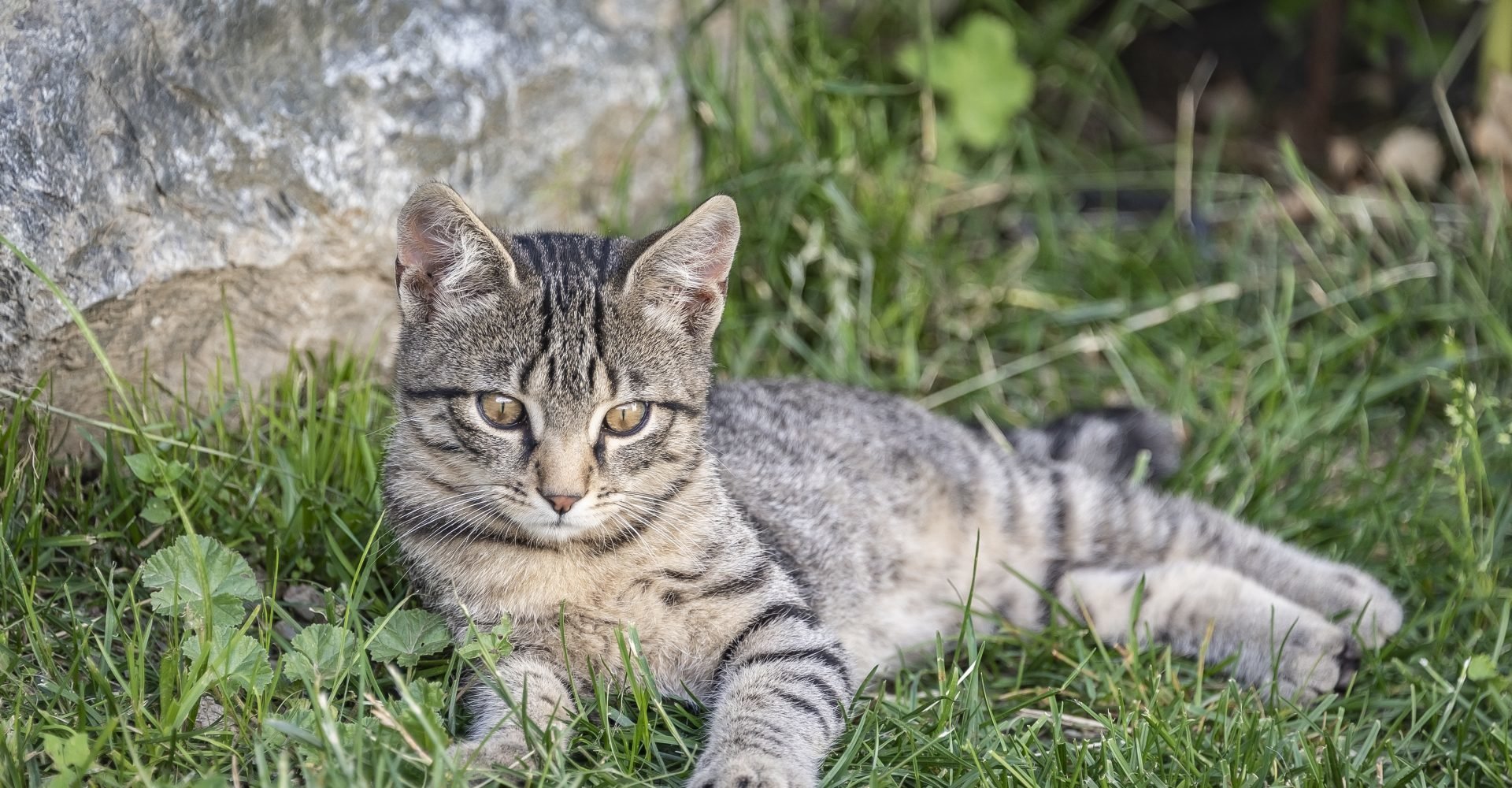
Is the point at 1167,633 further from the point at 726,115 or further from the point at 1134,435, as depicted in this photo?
the point at 726,115

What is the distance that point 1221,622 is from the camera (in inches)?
159

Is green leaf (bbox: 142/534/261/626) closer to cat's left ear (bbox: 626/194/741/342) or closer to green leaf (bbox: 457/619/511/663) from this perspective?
green leaf (bbox: 457/619/511/663)

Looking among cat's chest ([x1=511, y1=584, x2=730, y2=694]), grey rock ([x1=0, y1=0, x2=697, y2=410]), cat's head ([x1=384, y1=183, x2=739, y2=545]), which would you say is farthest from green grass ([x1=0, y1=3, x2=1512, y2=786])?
cat's head ([x1=384, y1=183, x2=739, y2=545])

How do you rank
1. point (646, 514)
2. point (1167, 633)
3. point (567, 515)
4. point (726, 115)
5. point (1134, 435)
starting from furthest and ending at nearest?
point (726, 115), point (1134, 435), point (1167, 633), point (646, 514), point (567, 515)

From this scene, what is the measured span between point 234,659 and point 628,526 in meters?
0.94

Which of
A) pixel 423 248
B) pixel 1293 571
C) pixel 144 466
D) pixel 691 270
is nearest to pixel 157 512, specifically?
pixel 144 466

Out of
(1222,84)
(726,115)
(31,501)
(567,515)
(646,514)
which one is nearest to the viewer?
(567,515)

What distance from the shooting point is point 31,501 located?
140 inches

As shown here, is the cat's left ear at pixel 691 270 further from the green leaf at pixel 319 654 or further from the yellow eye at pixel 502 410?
the green leaf at pixel 319 654

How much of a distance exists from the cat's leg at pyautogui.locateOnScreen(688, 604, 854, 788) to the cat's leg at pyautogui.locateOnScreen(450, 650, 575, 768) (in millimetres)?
A: 356

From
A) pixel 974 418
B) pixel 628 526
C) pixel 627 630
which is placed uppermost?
pixel 628 526

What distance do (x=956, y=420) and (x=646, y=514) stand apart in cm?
182

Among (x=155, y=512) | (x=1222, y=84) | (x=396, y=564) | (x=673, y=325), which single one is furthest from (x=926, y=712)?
(x=1222, y=84)

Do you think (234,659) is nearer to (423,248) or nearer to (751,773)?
(423,248)
